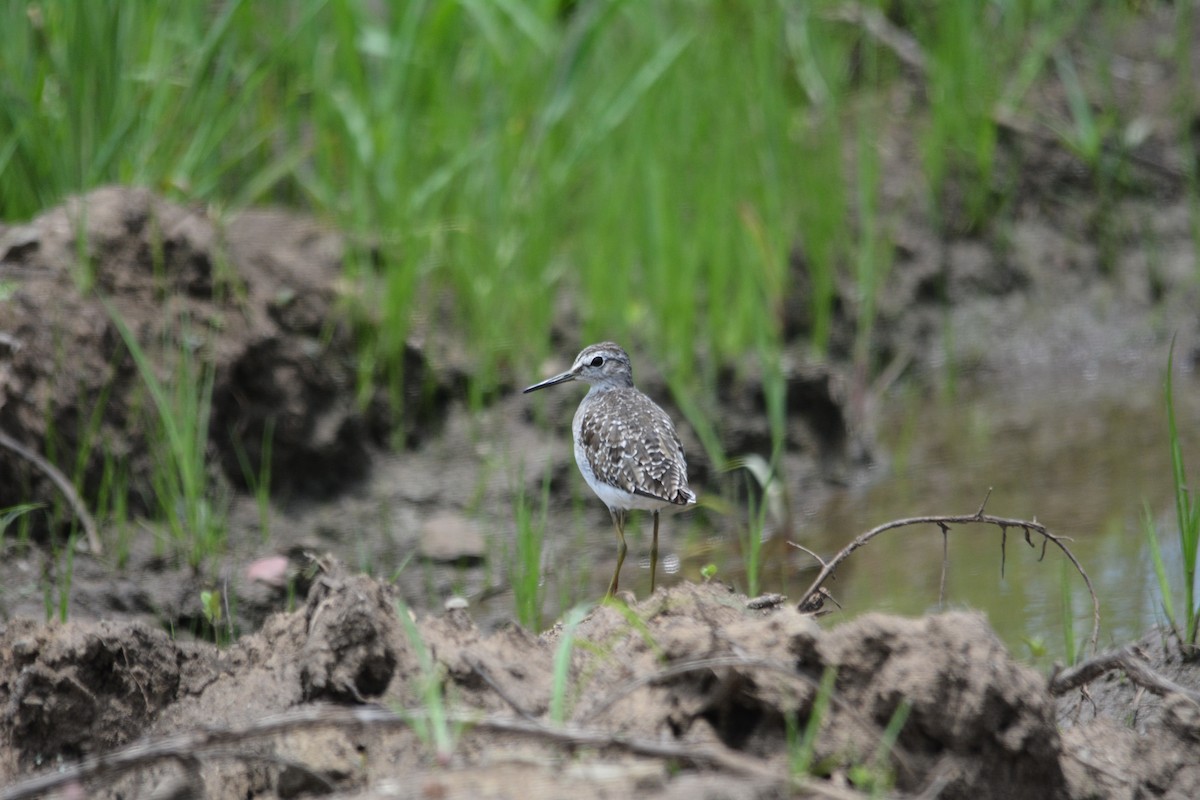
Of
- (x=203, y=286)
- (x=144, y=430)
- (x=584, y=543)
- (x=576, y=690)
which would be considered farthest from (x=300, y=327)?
(x=576, y=690)

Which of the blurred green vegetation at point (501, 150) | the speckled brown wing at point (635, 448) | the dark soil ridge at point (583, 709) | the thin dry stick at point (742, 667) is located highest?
the blurred green vegetation at point (501, 150)

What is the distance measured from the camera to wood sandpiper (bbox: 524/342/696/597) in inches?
207

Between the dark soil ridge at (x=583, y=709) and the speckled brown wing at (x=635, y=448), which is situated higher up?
the speckled brown wing at (x=635, y=448)

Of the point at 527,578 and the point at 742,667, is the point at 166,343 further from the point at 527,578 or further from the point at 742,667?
the point at 742,667

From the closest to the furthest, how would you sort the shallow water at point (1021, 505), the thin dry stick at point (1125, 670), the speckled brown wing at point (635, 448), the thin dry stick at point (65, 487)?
the thin dry stick at point (1125, 670) → the speckled brown wing at point (635, 448) → the shallow water at point (1021, 505) → the thin dry stick at point (65, 487)

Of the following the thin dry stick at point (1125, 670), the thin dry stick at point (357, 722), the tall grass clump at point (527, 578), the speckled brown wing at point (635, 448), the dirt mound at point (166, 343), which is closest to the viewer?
the thin dry stick at point (357, 722)

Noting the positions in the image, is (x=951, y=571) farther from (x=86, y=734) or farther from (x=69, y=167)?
(x=69, y=167)

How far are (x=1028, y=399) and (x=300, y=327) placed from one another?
4667 mm

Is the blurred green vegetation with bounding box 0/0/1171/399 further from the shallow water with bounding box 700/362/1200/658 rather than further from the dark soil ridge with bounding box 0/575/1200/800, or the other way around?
the dark soil ridge with bounding box 0/575/1200/800

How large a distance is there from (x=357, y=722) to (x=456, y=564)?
3512mm

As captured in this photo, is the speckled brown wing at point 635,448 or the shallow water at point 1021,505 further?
the shallow water at point 1021,505

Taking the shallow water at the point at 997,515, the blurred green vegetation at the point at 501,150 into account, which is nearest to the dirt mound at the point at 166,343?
the blurred green vegetation at the point at 501,150

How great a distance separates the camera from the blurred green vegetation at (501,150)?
23.3 feet

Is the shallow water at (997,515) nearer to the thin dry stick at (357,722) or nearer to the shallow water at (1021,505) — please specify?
the shallow water at (1021,505)
